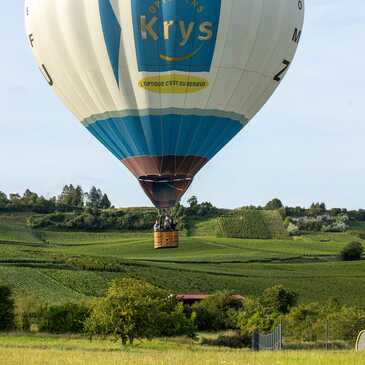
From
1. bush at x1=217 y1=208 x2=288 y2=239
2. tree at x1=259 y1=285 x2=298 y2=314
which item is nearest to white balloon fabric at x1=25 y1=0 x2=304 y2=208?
tree at x1=259 y1=285 x2=298 y2=314

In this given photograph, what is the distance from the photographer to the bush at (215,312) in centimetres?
6481

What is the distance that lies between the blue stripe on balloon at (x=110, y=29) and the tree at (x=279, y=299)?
31750 millimetres

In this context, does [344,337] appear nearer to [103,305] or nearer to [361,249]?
[103,305]

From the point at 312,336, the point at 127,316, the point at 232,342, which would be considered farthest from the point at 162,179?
the point at 312,336

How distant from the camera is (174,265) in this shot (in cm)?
9256

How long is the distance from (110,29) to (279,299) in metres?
34.4

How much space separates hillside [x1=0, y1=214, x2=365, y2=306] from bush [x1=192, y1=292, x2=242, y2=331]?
8673 millimetres

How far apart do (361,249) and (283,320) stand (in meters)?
53.2

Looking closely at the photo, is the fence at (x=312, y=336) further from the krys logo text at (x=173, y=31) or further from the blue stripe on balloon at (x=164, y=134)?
the krys logo text at (x=173, y=31)

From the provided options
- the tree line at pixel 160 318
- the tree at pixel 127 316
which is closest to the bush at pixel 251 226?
the tree line at pixel 160 318

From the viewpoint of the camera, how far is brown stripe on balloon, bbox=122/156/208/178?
42.6m

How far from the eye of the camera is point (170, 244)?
4291 centimetres

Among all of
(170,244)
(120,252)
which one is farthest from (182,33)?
(120,252)

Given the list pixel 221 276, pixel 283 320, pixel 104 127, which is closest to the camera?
pixel 104 127
